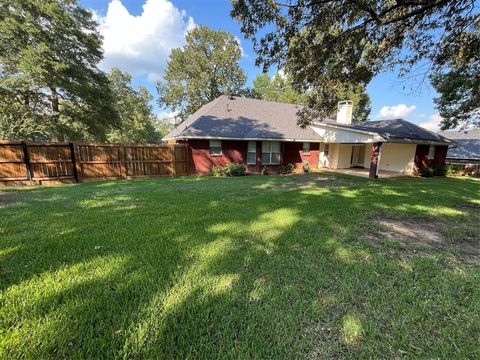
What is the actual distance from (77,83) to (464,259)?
2051cm

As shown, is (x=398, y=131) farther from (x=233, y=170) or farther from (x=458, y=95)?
(x=233, y=170)

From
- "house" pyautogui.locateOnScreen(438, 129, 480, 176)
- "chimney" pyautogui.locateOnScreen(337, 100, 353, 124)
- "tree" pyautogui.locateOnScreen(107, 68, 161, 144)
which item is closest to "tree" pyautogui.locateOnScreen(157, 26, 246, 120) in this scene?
"tree" pyautogui.locateOnScreen(107, 68, 161, 144)

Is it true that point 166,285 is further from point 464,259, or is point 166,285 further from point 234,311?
point 464,259

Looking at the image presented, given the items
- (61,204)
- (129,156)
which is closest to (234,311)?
(61,204)

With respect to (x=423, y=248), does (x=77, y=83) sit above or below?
above

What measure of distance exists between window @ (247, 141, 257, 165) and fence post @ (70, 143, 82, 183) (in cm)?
936

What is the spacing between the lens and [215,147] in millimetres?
14492

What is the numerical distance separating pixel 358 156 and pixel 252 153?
10.0 metres

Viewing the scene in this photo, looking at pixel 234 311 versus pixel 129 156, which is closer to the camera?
pixel 234 311

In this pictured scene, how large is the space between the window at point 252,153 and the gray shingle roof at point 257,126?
0.70 meters

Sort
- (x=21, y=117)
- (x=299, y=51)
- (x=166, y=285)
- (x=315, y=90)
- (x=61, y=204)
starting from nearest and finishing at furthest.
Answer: (x=166, y=285), (x=61, y=204), (x=299, y=51), (x=315, y=90), (x=21, y=117)

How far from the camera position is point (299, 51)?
23.1 ft

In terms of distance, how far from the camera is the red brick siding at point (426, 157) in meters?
16.5

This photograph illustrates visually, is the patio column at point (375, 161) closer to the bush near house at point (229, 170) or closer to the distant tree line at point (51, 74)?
the bush near house at point (229, 170)
